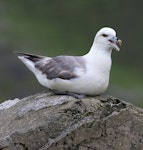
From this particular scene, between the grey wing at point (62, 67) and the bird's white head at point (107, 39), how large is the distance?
16.3 inches

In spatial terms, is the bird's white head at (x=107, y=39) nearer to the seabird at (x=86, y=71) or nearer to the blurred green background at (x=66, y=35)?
the seabird at (x=86, y=71)

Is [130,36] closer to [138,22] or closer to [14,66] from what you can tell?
[138,22]

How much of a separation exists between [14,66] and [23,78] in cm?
88

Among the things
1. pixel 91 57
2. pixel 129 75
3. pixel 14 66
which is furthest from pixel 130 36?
pixel 91 57

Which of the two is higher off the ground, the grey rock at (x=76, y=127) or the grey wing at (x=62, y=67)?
the grey wing at (x=62, y=67)

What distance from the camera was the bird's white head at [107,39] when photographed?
50.6ft

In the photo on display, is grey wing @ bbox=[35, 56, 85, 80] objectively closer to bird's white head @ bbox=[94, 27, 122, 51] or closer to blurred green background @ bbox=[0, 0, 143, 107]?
bird's white head @ bbox=[94, 27, 122, 51]

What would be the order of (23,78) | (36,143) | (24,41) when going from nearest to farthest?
(36,143) → (23,78) → (24,41)

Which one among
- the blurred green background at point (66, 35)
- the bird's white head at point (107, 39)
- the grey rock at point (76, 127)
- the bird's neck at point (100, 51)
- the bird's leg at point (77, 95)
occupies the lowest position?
the blurred green background at point (66, 35)

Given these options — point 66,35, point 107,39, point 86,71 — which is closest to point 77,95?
point 86,71

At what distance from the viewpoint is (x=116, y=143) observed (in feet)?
48.5

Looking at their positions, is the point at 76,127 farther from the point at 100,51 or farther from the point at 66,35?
the point at 66,35

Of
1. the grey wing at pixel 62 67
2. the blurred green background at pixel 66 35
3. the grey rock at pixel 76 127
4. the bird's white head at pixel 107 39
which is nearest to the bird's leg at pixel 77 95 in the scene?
the grey rock at pixel 76 127

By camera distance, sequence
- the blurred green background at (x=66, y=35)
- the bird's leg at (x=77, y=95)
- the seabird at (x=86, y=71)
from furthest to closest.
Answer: the blurred green background at (x=66, y=35) → the seabird at (x=86, y=71) → the bird's leg at (x=77, y=95)
